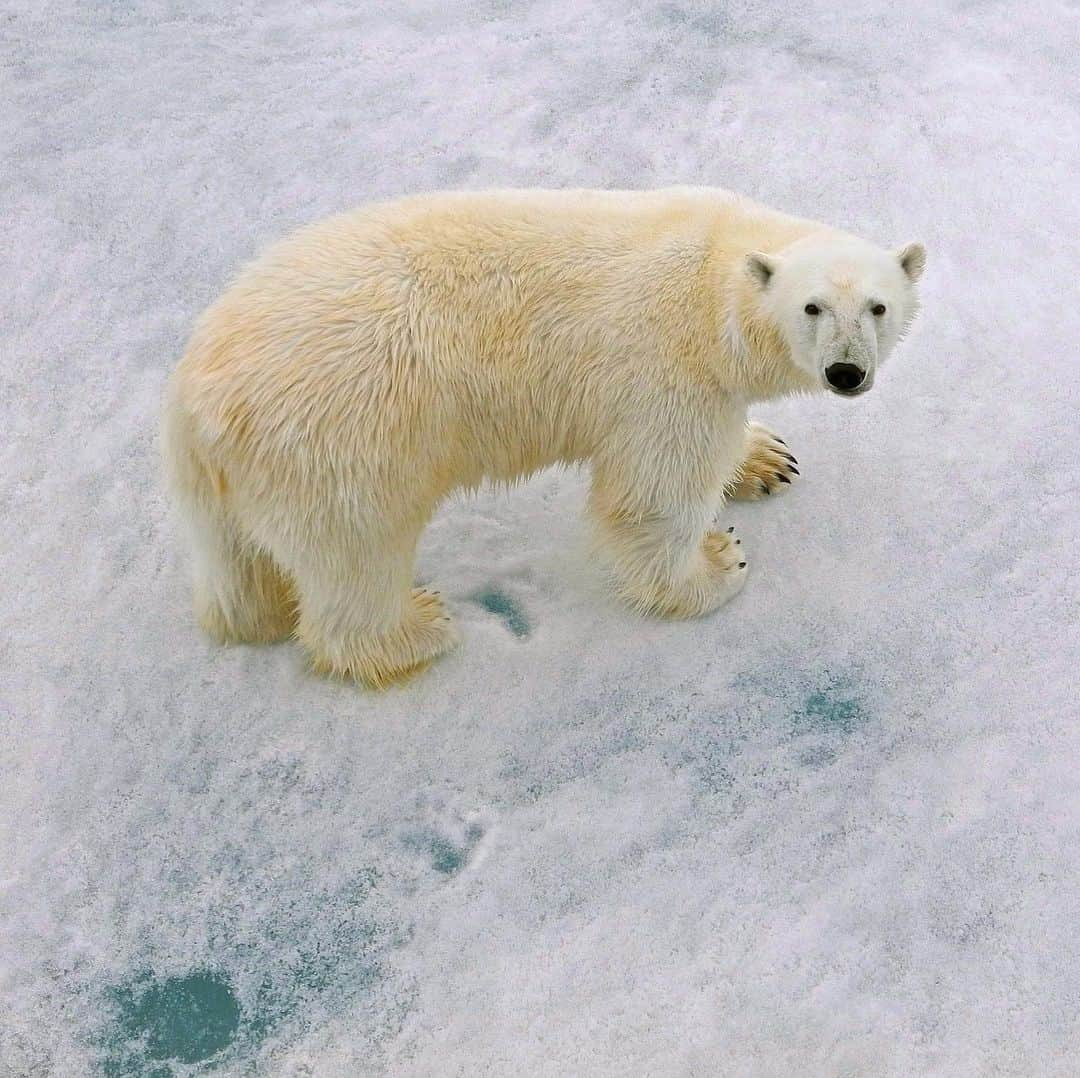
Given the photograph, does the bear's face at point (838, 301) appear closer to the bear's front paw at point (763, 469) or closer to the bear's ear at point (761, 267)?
the bear's ear at point (761, 267)

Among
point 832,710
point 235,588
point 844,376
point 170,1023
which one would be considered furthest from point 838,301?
point 170,1023

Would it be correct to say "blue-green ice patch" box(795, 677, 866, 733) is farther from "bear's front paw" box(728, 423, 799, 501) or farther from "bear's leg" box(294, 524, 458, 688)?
"bear's leg" box(294, 524, 458, 688)

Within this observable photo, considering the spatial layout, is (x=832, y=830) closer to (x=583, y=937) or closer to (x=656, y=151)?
(x=583, y=937)

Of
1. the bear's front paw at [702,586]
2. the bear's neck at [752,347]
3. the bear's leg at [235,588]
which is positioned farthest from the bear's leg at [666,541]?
the bear's leg at [235,588]

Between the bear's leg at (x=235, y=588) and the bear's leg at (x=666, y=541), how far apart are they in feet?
3.20

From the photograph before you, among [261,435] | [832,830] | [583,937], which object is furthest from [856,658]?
[261,435]

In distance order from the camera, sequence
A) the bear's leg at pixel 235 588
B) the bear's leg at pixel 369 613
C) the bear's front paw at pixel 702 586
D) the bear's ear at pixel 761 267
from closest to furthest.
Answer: the bear's ear at pixel 761 267, the bear's leg at pixel 369 613, the bear's leg at pixel 235 588, the bear's front paw at pixel 702 586

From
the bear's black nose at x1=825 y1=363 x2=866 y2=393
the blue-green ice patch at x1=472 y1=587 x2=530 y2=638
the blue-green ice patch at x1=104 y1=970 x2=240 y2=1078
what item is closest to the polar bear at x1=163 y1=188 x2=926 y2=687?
A: the bear's black nose at x1=825 y1=363 x2=866 y2=393

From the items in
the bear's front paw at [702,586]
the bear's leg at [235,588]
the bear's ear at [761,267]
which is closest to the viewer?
the bear's ear at [761,267]

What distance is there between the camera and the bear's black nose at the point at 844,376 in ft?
10.4

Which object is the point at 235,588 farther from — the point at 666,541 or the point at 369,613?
the point at 666,541

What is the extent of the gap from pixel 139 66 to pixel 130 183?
835mm

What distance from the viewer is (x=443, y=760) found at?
3.67 meters

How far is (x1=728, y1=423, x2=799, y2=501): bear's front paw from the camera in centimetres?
428
